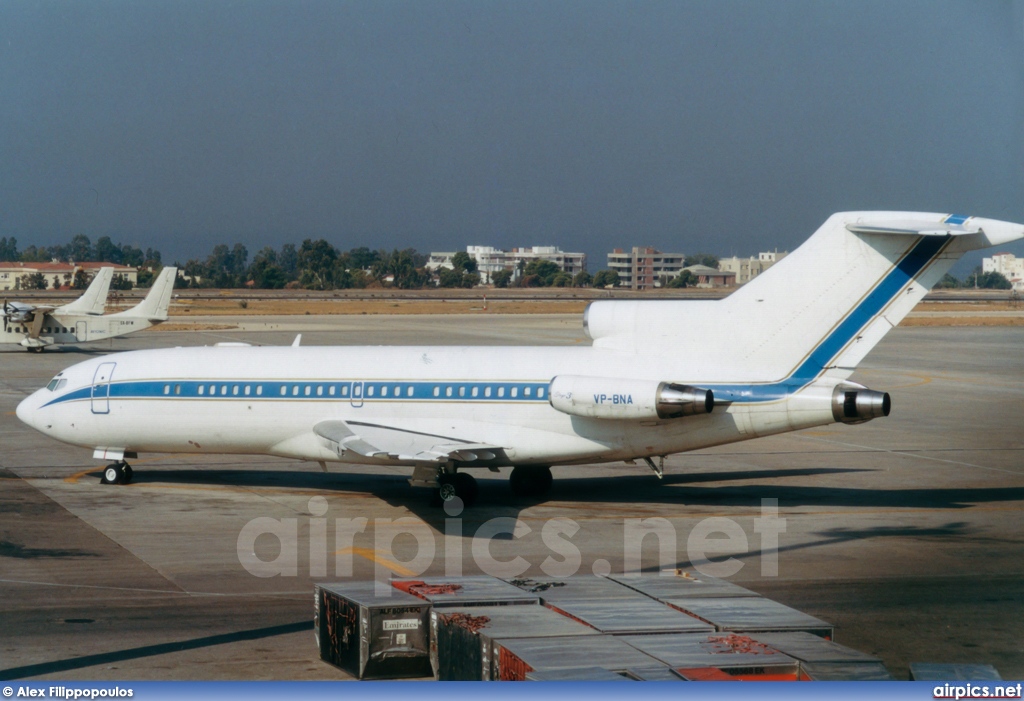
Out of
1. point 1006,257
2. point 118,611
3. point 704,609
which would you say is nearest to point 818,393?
point 1006,257

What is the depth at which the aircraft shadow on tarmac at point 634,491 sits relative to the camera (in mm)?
23312

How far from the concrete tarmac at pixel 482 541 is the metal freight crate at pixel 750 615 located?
6.21 ft

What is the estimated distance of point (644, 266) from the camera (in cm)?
4031

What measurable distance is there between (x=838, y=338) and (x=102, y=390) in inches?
617

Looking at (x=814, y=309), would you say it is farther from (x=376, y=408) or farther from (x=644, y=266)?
(x=644, y=266)

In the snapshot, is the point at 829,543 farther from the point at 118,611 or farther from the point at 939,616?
the point at 118,611

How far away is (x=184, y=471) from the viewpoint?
2764cm

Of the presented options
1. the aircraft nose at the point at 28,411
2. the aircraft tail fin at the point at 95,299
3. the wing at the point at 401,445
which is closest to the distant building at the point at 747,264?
the wing at the point at 401,445

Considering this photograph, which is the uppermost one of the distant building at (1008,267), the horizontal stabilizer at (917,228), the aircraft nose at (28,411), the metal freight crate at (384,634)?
the horizontal stabilizer at (917,228)

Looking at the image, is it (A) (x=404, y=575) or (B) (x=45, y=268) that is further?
(B) (x=45, y=268)

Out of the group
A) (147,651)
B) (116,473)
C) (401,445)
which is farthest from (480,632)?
(116,473)

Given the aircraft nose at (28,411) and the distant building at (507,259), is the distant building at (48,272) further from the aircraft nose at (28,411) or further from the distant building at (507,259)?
the aircraft nose at (28,411)

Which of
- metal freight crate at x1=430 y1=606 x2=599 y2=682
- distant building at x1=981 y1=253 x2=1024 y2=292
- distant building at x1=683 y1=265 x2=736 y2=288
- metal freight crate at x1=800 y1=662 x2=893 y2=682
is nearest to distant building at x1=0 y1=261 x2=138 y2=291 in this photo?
distant building at x1=683 y1=265 x2=736 y2=288

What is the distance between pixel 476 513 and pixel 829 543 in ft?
22.1
